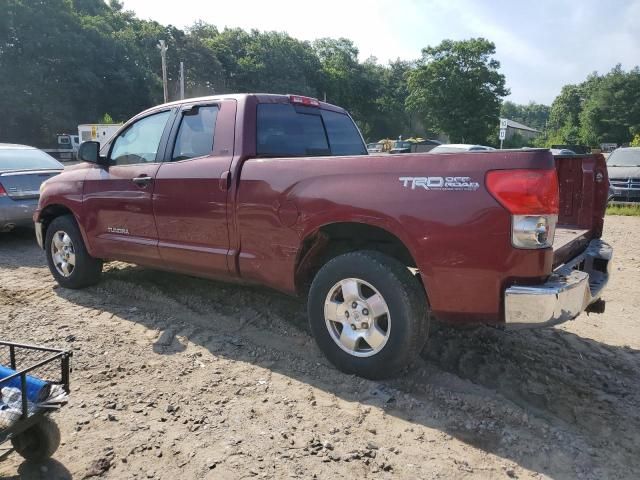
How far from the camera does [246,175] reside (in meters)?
3.90

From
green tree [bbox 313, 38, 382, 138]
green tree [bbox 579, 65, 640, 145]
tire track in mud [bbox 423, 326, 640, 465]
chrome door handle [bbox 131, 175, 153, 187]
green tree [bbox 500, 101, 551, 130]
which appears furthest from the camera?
green tree [bbox 500, 101, 551, 130]

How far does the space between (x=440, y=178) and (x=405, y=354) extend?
109 centimetres

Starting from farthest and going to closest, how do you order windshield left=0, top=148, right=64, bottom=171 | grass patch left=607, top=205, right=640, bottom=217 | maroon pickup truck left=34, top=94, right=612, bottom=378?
grass patch left=607, top=205, right=640, bottom=217, windshield left=0, top=148, right=64, bottom=171, maroon pickup truck left=34, top=94, right=612, bottom=378

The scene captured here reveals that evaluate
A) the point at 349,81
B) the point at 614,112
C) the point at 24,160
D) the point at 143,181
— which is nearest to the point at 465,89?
the point at 614,112

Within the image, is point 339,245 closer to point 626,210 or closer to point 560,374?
point 560,374

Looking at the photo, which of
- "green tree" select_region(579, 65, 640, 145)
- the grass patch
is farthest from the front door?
"green tree" select_region(579, 65, 640, 145)

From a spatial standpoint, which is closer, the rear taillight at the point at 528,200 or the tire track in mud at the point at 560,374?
the rear taillight at the point at 528,200

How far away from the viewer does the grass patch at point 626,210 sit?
41.2 feet

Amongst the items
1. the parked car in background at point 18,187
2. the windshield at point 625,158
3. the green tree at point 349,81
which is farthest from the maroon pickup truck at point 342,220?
the green tree at point 349,81

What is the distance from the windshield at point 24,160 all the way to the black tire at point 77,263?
313 centimetres

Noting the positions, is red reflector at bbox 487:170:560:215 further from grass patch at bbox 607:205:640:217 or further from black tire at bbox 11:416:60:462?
grass patch at bbox 607:205:640:217

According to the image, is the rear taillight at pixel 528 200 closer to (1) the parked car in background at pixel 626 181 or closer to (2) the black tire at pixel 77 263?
(2) the black tire at pixel 77 263

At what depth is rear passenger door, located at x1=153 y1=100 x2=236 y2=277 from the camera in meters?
4.12

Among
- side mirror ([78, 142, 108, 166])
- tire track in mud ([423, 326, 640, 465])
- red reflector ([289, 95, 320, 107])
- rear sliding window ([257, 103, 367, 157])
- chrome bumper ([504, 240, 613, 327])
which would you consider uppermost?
red reflector ([289, 95, 320, 107])
